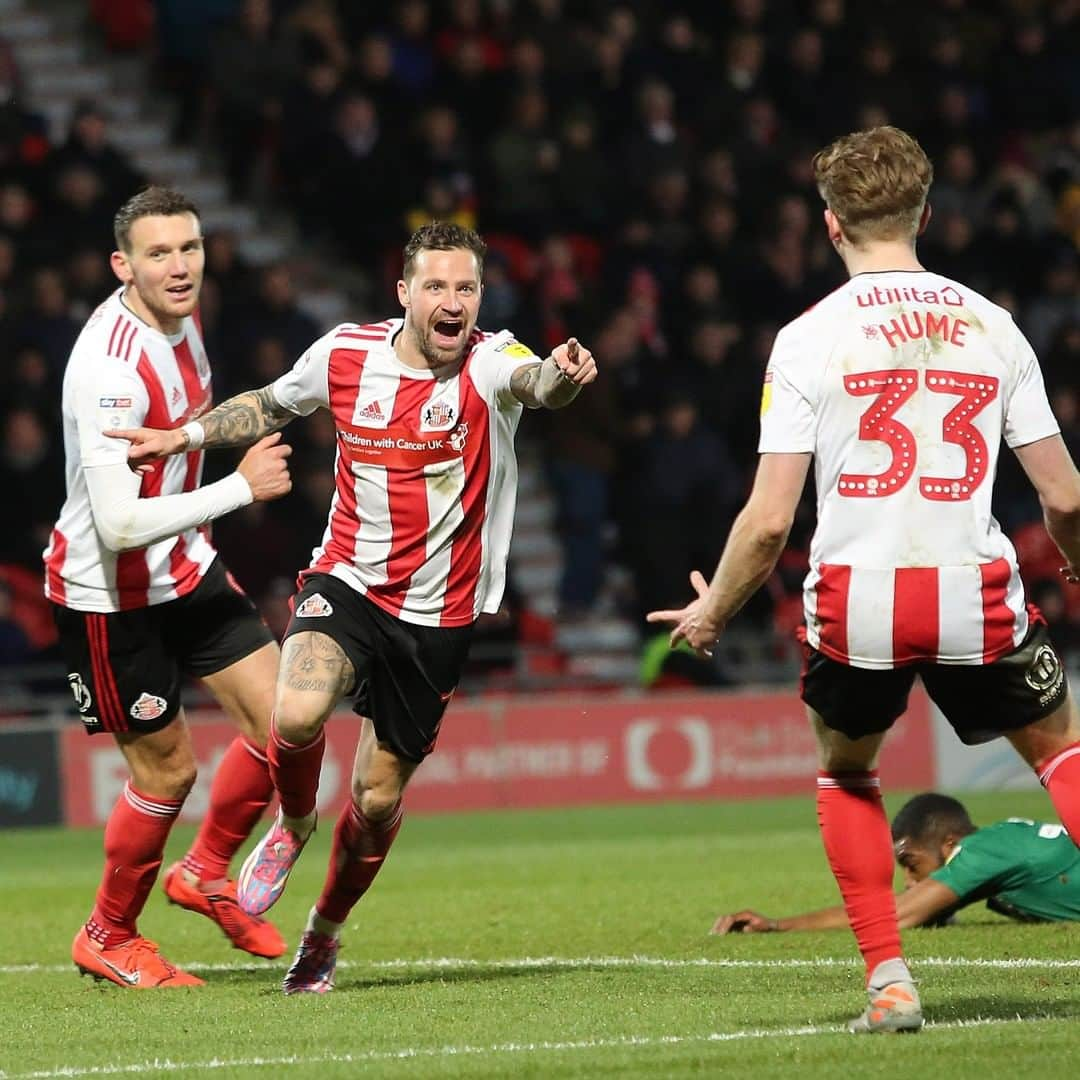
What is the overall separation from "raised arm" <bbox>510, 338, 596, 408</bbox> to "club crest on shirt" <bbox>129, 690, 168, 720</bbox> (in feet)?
5.36

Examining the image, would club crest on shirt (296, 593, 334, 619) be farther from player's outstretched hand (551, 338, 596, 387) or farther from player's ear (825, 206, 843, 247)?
player's ear (825, 206, 843, 247)

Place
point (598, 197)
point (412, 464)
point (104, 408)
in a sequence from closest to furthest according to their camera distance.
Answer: point (412, 464) → point (104, 408) → point (598, 197)

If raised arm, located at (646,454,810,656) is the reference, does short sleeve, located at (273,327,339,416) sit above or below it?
above

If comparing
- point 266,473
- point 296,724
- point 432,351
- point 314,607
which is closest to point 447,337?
point 432,351

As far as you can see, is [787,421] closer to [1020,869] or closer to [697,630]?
[697,630]

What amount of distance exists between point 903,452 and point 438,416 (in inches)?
73.9

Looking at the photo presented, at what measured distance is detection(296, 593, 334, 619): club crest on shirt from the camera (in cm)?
671

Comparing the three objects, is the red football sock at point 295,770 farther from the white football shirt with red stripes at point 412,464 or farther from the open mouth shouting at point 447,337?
the open mouth shouting at point 447,337

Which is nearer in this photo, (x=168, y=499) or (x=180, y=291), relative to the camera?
(x=168, y=499)

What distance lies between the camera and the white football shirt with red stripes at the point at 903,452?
17.6 ft

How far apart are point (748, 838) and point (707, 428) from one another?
5.50 m

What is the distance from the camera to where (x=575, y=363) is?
630 centimetres

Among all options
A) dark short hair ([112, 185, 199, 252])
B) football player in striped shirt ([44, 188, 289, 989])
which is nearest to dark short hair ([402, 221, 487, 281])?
football player in striped shirt ([44, 188, 289, 989])

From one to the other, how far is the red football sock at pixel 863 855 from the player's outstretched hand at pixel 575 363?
1351 millimetres
